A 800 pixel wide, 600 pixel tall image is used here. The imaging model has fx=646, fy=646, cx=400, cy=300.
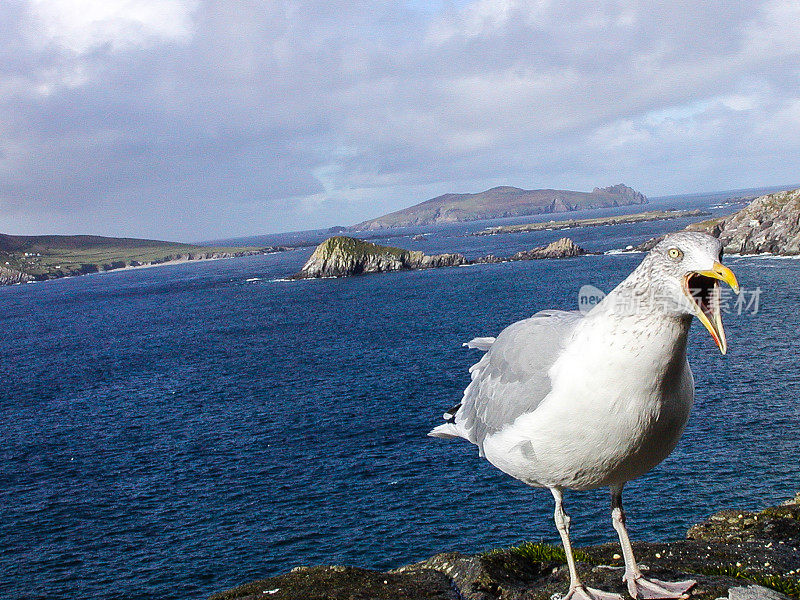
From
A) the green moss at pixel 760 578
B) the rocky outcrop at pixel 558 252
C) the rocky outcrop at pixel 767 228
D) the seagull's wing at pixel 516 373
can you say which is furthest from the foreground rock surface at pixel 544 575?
the rocky outcrop at pixel 558 252

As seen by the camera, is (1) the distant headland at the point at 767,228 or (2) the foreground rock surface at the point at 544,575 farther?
(1) the distant headland at the point at 767,228

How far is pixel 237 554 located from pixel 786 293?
217 ft

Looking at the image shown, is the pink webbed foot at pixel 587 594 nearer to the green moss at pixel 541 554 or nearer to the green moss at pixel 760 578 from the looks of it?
the green moss at pixel 760 578

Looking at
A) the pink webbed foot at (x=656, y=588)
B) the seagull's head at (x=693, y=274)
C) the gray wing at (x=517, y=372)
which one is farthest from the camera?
the pink webbed foot at (x=656, y=588)

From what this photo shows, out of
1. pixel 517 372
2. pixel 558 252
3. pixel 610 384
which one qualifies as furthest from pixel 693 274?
pixel 558 252

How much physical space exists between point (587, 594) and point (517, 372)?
7.58 ft

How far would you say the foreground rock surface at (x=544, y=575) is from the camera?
23.0 feet

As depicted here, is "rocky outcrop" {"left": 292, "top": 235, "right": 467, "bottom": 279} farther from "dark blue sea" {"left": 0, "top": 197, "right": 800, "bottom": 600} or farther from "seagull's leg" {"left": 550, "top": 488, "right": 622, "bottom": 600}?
"seagull's leg" {"left": 550, "top": 488, "right": 622, "bottom": 600}

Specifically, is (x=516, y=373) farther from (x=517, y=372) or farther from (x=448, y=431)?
(x=448, y=431)

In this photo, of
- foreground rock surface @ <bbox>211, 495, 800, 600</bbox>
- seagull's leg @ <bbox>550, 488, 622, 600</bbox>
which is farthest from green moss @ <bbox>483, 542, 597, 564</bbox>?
seagull's leg @ <bbox>550, 488, 622, 600</bbox>

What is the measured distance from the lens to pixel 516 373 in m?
6.18

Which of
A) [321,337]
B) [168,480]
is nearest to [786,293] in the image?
[321,337]

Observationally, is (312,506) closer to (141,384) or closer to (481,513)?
(481,513)

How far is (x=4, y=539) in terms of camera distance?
31219mm
